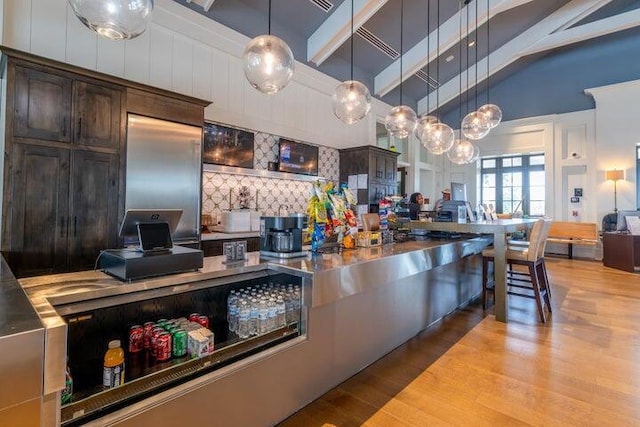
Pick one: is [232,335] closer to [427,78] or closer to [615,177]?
[427,78]

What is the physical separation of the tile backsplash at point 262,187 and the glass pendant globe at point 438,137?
73.4 inches

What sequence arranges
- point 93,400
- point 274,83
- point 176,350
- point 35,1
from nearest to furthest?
point 93,400 < point 176,350 < point 274,83 < point 35,1

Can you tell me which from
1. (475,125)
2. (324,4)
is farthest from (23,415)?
(324,4)

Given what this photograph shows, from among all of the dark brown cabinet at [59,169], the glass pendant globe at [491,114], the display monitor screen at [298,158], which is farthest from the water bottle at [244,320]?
the glass pendant globe at [491,114]

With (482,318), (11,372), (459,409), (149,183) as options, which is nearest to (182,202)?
(149,183)

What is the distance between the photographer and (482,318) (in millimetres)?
3555

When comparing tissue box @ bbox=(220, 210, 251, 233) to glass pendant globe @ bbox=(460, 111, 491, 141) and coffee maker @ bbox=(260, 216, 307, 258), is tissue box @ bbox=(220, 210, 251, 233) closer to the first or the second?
coffee maker @ bbox=(260, 216, 307, 258)

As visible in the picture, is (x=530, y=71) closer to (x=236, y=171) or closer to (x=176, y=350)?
(x=236, y=171)

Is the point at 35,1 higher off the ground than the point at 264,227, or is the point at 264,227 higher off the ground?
the point at 35,1

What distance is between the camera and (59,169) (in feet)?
8.76

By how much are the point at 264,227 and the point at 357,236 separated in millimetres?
906

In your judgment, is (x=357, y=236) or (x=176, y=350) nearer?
(x=176, y=350)

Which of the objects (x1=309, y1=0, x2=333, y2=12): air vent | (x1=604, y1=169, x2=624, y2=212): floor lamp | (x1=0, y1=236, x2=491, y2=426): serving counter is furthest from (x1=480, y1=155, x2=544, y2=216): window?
(x1=0, y1=236, x2=491, y2=426): serving counter

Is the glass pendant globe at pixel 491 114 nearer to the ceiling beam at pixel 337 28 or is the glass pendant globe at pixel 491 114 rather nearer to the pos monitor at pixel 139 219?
the ceiling beam at pixel 337 28
